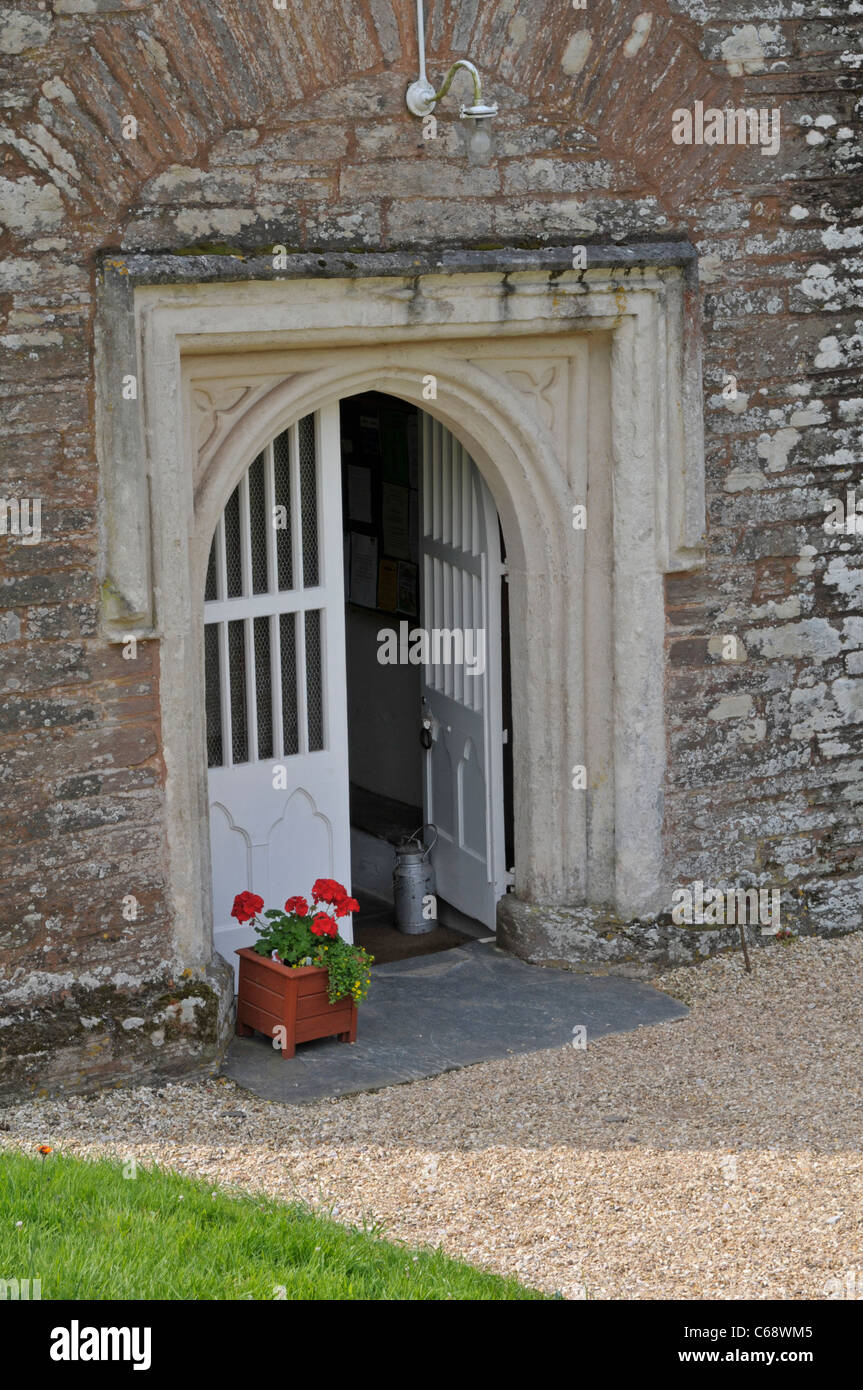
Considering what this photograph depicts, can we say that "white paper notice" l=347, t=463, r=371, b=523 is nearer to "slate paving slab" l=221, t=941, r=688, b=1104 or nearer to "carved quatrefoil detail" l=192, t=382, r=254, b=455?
"slate paving slab" l=221, t=941, r=688, b=1104

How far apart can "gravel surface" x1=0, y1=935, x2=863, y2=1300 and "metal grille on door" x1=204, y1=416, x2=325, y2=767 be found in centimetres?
147

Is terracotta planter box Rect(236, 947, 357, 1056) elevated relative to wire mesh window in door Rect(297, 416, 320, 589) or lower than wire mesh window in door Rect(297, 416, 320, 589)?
lower

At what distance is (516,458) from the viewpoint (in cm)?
715

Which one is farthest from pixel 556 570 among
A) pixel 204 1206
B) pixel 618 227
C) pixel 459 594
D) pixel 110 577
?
pixel 204 1206

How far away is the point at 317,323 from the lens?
643 centimetres

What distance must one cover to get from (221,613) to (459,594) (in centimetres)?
144

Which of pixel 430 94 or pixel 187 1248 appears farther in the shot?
pixel 430 94

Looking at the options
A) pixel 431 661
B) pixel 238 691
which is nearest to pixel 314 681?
pixel 238 691

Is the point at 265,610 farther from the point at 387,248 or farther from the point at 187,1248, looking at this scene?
the point at 187,1248

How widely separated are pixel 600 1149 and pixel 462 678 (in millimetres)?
2709

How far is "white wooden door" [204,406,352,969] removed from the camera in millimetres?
7051

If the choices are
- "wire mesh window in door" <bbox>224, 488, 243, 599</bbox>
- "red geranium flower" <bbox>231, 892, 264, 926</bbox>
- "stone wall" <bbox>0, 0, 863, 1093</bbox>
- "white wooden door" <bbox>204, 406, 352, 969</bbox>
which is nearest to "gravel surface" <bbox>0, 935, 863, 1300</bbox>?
"stone wall" <bbox>0, 0, 863, 1093</bbox>

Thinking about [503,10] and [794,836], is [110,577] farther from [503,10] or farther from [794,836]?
[794,836]

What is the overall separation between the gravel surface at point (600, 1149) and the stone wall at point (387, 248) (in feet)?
1.70
